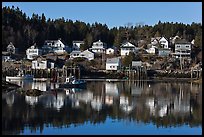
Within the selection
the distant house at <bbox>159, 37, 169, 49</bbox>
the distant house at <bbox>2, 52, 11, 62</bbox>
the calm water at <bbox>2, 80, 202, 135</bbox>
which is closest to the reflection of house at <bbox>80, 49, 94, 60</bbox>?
the distant house at <bbox>2, 52, 11, 62</bbox>

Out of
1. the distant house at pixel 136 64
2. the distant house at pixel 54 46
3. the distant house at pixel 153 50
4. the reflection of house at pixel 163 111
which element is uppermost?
the distant house at pixel 54 46

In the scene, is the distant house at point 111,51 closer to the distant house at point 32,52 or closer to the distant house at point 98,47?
the distant house at point 98,47

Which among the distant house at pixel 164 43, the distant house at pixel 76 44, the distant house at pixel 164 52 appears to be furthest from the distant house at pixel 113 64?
the distant house at pixel 76 44

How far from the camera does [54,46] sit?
73.3 meters

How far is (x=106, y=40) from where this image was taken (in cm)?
8100

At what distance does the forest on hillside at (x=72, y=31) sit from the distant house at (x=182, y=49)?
2.65 metres

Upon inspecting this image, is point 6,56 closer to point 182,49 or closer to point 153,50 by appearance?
point 153,50

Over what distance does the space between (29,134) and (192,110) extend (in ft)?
35.4

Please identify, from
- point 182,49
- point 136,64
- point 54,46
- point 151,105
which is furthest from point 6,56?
point 151,105

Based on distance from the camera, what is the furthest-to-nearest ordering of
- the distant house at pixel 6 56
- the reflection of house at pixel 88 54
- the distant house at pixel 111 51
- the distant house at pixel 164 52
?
the distant house at pixel 111 51 < the distant house at pixel 164 52 < the reflection of house at pixel 88 54 < the distant house at pixel 6 56

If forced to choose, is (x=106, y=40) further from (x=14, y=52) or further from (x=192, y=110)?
(x=192, y=110)

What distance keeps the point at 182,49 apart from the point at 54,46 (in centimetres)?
2352

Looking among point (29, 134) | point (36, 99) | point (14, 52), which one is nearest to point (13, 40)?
point (14, 52)

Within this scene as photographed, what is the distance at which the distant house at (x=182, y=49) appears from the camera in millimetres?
67562
